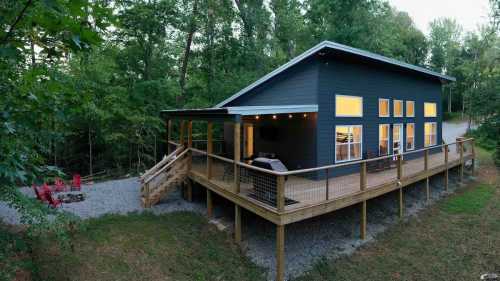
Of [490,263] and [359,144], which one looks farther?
[359,144]

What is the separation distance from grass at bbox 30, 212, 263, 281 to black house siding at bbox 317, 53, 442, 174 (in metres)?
4.28

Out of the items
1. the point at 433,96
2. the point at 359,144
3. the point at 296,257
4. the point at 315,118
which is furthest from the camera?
the point at 433,96

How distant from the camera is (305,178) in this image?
29.8 feet

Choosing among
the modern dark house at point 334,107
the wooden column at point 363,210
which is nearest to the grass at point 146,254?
the wooden column at point 363,210

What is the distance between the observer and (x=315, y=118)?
9.07 metres

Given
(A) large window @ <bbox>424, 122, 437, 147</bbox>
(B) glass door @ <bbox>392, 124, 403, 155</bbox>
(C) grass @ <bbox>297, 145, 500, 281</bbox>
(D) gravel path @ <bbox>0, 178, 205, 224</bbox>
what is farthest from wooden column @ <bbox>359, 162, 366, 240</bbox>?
(A) large window @ <bbox>424, 122, 437, 147</bbox>

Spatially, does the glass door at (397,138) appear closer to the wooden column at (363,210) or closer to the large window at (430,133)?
the large window at (430,133)

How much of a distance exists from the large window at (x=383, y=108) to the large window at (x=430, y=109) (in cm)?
370

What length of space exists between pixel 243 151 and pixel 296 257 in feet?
18.8

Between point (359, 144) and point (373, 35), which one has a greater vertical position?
point (373, 35)

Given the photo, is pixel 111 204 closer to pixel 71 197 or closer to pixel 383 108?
pixel 71 197

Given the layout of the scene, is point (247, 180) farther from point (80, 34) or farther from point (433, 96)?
point (433, 96)

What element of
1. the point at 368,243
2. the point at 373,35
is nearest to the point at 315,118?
the point at 368,243

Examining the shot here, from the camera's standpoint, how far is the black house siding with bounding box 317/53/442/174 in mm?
9203
